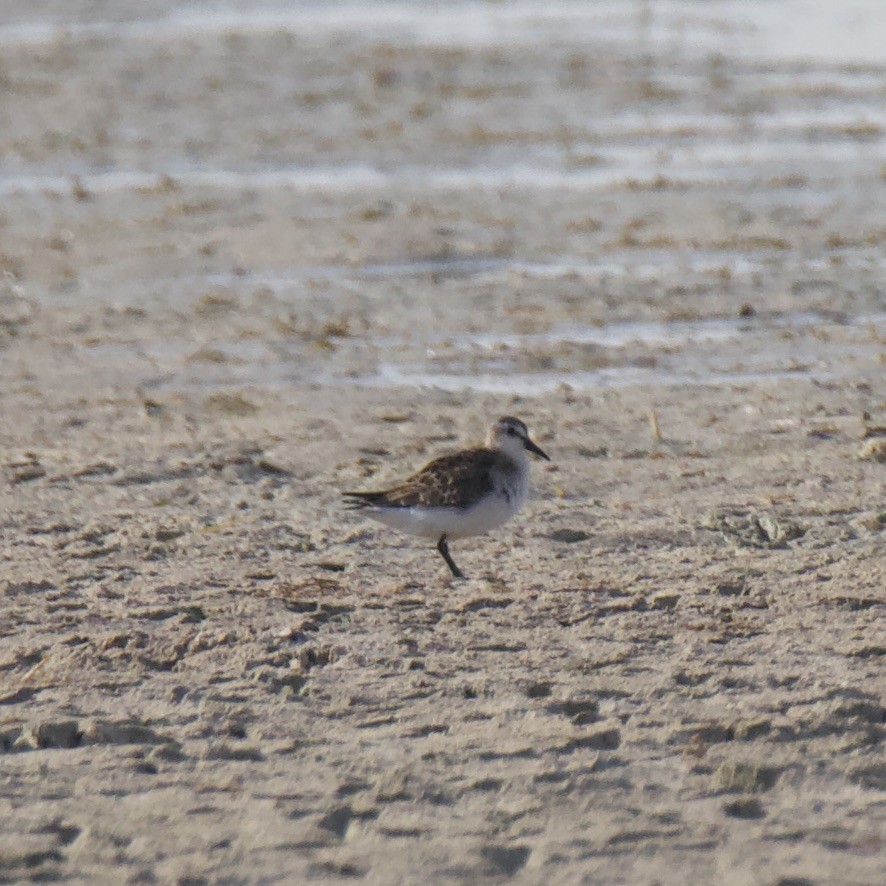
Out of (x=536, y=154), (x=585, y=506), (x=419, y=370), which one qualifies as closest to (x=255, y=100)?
(x=536, y=154)

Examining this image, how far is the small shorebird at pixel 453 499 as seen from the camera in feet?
23.3

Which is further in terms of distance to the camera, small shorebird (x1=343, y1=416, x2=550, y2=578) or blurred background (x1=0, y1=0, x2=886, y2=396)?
blurred background (x1=0, y1=0, x2=886, y2=396)

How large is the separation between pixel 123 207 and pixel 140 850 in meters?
11.0

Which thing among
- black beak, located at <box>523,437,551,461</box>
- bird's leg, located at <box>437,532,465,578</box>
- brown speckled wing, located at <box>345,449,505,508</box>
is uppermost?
brown speckled wing, located at <box>345,449,505,508</box>

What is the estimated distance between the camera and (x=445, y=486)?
23.5 feet

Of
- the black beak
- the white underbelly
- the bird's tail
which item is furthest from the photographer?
the black beak

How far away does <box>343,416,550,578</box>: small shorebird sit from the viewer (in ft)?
23.3

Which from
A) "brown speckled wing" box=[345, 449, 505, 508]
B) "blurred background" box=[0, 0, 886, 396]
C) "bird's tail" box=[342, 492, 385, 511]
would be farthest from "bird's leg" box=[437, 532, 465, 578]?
"blurred background" box=[0, 0, 886, 396]

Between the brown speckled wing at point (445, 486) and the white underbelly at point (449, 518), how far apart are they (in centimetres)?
3

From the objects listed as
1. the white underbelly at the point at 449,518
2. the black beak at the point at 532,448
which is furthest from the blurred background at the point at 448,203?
the white underbelly at the point at 449,518

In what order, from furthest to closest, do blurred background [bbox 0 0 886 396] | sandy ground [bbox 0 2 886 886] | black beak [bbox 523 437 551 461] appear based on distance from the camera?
blurred background [bbox 0 0 886 396]
black beak [bbox 523 437 551 461]
sandy ground [bbox 0 2 886 886]

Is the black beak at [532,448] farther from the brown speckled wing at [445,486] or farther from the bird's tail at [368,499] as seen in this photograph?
the bird's tail at [368,499]

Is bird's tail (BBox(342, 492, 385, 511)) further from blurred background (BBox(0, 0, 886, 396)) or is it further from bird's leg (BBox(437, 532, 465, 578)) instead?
blurred background (BBox(0, 0, 886, 396))

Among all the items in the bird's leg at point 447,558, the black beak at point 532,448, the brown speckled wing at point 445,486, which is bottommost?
the bird's leg at point 447,558
